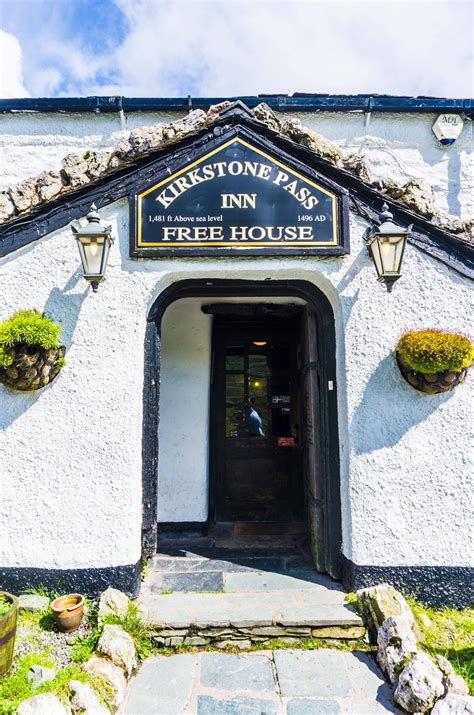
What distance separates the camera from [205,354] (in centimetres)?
523

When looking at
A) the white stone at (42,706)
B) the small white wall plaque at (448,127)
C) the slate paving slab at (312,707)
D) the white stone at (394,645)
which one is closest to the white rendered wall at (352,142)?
the small white wall plaque at (448,127)

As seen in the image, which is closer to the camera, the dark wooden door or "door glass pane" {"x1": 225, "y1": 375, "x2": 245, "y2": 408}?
the dark wooden door

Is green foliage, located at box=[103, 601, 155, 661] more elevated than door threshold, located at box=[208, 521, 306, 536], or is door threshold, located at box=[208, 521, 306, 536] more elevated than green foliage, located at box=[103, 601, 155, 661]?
door threshold, located at box=[208, 521, 306, 536]

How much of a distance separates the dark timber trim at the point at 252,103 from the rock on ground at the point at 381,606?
18.8 ft

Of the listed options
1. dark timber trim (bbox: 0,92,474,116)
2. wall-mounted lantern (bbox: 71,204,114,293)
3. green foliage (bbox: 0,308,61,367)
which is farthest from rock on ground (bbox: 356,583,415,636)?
dark timber trim (bbox: 0,92,474,116)

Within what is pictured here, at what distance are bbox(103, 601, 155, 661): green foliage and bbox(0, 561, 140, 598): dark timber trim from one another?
1.06ft

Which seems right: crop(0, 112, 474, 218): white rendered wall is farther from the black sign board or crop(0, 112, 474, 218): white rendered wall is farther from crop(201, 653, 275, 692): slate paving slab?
crop(201, 653, 275, 692): slate paving slab

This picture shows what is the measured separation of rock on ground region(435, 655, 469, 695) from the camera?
2.45m

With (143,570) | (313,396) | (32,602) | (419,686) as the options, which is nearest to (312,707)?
(419,686)

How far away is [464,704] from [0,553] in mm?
3495

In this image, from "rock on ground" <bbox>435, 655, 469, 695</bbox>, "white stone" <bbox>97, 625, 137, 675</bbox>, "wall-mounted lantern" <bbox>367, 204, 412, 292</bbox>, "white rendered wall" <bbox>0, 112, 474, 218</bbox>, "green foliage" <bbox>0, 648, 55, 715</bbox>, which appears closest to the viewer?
"green foliage" <bbox>0, 648, 55, 715</bbox>

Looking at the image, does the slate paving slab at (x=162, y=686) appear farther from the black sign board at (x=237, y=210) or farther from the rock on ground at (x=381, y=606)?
the black sign board at (x=237, y=210)

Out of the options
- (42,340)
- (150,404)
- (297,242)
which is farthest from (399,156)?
(42,340)

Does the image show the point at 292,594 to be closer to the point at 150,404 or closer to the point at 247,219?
the point at 150,404
